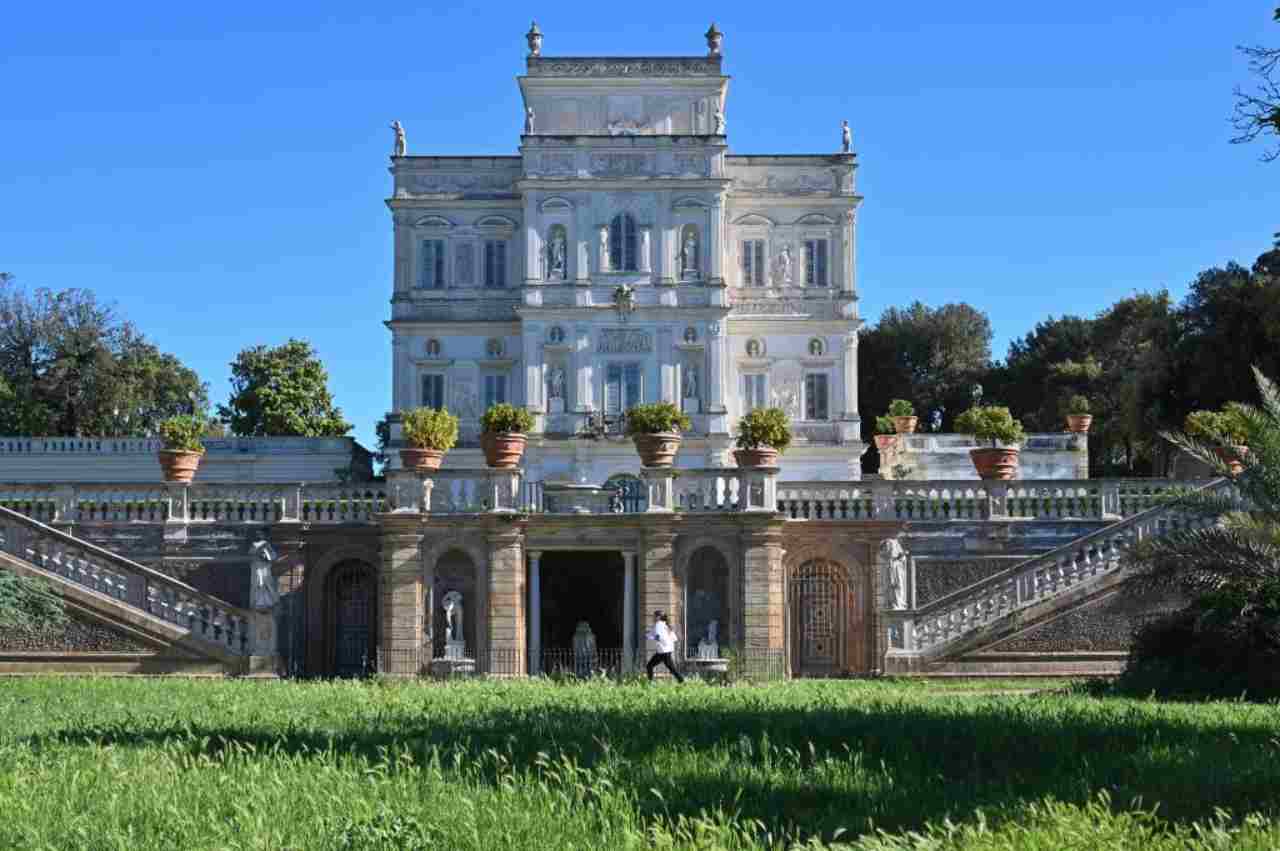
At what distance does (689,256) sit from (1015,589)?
Answer: 93.9ft

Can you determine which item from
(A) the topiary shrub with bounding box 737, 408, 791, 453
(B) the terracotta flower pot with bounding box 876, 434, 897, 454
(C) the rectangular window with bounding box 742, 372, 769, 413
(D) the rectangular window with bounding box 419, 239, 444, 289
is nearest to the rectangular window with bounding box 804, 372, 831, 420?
(C) the rectangular window with bounding box 742, 372, 769, 413

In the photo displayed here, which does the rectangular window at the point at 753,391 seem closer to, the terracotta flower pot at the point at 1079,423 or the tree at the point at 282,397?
the terracotta flower pot at the point at 1079,423

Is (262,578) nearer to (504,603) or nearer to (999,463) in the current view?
(504,603)

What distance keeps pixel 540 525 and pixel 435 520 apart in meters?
1.59

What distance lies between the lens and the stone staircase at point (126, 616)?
25.0m

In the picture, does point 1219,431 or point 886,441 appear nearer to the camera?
point 1219,431

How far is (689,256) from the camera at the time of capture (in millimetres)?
53031

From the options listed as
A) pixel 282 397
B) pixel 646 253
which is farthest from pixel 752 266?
pixel 282 397

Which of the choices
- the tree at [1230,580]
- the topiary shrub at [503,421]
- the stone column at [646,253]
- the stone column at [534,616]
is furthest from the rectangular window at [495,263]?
the tree at [1230,580]

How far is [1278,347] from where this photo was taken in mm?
44719

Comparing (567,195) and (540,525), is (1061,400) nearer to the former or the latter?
(567,195)

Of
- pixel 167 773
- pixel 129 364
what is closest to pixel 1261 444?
pixel 167 773

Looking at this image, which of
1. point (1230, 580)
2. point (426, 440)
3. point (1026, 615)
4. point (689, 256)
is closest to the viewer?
point (1230, 580)

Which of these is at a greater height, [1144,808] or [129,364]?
[129,364]
